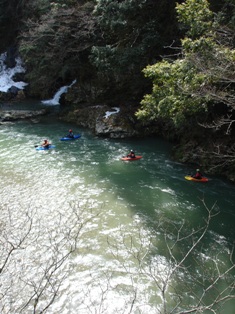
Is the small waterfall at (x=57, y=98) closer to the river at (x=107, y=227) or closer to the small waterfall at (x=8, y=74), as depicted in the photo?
the small waterfall at (x=8, y=74)

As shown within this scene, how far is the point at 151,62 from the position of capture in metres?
18.2

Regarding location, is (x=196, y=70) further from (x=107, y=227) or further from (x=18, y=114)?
(x=18, y=114)

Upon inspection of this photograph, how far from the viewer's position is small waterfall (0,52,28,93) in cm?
2894

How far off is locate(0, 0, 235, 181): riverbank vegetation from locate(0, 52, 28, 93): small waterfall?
1.62 metres

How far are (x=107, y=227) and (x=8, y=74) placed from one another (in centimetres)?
2512

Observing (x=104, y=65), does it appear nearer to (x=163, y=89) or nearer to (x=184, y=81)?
(x=163, y=89)

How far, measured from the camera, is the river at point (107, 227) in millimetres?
7160

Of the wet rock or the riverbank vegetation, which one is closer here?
the riverbank vegetation

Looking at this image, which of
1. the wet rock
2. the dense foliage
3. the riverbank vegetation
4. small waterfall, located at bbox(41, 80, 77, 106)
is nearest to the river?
the riverbank vegetation

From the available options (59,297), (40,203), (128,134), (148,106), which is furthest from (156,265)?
(128,134)

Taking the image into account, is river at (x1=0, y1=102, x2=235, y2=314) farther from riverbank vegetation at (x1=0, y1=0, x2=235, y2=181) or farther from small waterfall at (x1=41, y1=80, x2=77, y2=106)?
small waterfall at (x1=41, y1=80, x2=77, y2=106)

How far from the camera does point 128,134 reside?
18250 mm

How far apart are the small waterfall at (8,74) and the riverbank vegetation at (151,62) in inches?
63.9

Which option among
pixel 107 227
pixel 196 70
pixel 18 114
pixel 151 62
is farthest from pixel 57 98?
pixel 107 227
